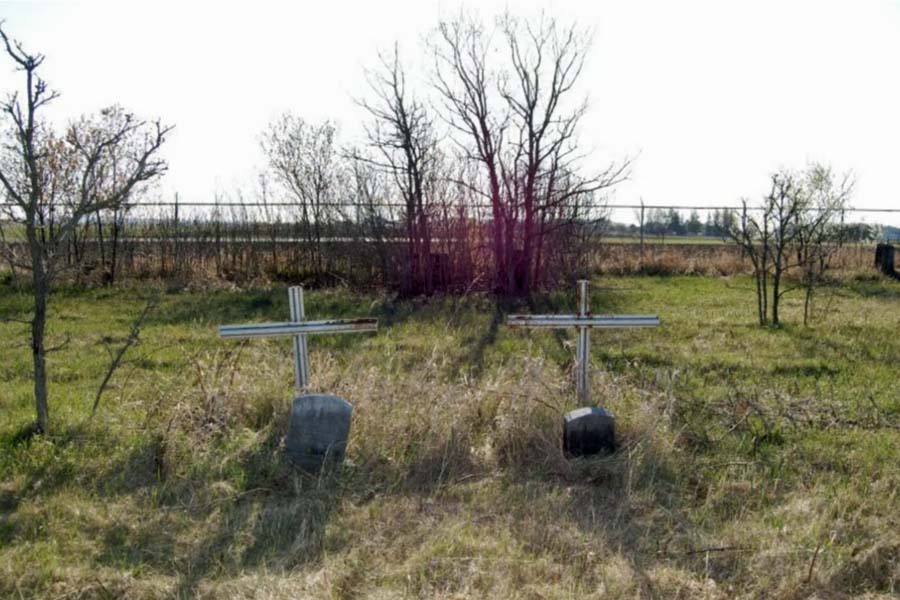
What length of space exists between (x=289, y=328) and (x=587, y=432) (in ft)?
6.91

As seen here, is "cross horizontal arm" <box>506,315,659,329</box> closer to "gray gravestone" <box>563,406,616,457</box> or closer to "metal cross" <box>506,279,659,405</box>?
"metal cross" <box>506,279,659,405</box>

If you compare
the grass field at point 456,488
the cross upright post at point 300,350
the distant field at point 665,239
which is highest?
the distant field at point 665,239

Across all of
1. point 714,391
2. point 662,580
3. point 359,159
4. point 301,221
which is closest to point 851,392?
point 714,391

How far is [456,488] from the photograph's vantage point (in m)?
3.52

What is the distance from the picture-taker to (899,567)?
2762 millimetres

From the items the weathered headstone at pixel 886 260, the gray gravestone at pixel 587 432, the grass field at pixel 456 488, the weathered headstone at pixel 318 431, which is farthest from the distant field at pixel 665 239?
the weathered headstone at pixel 318 431

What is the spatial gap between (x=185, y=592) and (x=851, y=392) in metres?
5.35

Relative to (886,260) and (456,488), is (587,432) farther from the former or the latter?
(886,260)

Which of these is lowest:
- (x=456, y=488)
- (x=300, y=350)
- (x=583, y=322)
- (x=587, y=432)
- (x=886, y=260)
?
(x=456, y=488)

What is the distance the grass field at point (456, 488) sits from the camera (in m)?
2.69

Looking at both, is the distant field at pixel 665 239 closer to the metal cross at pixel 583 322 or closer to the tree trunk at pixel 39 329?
the metal cross at pixel 583 322

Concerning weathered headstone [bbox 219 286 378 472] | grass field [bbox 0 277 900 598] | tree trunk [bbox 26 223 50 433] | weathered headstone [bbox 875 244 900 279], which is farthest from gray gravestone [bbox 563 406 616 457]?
weathered headstone [bbox 875 244 900 279]

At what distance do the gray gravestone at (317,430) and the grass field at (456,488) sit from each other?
11 cm

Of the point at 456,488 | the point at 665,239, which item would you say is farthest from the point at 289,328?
the point at 665,239
